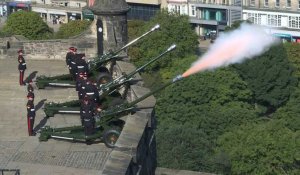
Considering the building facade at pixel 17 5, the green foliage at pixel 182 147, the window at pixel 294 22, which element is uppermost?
Answer: the building facade at pixel 17 5

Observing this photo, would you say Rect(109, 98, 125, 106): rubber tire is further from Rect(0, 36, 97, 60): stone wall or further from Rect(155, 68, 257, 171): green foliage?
Rect(155, 68, 257, 171): green foliage

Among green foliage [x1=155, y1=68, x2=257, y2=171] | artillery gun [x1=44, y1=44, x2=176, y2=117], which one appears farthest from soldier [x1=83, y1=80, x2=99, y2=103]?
green foliage [x1=155, y1=68, x2=257, y2=171]

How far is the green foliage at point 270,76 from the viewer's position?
8494cm

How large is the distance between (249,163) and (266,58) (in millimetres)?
27576

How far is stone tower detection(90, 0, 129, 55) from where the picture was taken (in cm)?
3178

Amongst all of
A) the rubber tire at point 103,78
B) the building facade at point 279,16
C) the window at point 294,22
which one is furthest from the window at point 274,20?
the rubber tire at point 103,78

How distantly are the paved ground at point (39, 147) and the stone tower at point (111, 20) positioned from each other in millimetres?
4174

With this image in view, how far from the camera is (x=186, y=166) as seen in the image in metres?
56.4

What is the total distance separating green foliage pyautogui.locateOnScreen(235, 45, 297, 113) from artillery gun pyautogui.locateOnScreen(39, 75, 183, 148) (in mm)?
62169

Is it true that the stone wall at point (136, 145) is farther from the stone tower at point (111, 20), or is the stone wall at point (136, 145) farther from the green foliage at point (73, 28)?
the green foliage at point (73, 28)

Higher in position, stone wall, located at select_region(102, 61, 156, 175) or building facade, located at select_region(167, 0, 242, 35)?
stone wall, located at select_region(102, 61, 156, 175)

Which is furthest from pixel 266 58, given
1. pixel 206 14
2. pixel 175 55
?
pixel 206 14

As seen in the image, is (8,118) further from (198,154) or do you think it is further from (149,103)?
(198,154)

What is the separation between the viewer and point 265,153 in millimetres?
58625
